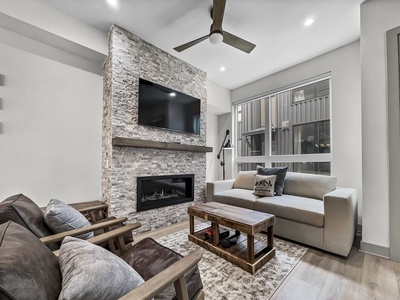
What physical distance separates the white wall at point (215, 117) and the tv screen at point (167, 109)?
2.65 feet

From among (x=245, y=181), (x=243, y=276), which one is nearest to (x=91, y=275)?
(x=243, y=276)

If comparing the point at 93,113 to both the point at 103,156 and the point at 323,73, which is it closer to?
the point at 103,156

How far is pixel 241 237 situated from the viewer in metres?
2.36

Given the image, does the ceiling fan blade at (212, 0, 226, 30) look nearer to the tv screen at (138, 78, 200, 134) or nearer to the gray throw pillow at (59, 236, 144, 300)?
the tv screen at (138, 78, 200, 134)

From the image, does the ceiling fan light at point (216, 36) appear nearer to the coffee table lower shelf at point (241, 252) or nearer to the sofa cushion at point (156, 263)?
the sofa cushion at point (156, 263)

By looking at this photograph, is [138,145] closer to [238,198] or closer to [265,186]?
[238,198]

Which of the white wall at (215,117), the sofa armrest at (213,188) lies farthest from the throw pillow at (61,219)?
the white wall at (215,117)

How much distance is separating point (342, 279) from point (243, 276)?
91cm

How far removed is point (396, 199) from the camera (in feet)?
6.66

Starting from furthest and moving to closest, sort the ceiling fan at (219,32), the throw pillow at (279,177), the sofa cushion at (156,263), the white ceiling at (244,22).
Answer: the throw pillow at (279,177) < the white ceiling at (244,22) < the ceiling fan at (219,32) < the sofa cushion at (156,263)

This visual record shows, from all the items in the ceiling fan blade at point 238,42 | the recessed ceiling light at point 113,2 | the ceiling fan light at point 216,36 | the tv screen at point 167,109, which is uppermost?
the recessed ceiling light at point 113,2

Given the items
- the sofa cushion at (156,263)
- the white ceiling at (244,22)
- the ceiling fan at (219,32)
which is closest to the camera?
the sofa cushion at (156,263)

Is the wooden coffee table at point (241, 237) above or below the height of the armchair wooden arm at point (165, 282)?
below

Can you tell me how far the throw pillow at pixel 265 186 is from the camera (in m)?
3.06
